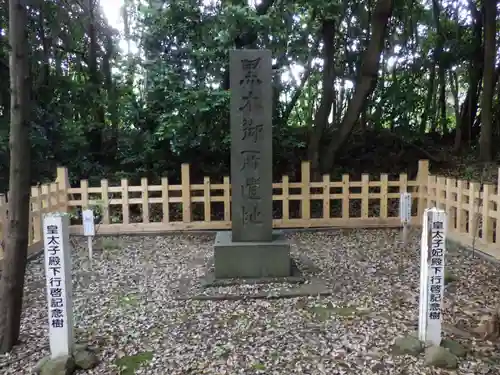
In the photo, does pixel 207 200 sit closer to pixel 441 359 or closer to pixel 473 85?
pixel 441 359

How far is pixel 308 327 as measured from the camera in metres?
3.70

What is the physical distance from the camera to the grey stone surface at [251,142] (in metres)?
5.03

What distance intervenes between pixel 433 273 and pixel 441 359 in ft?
2.10

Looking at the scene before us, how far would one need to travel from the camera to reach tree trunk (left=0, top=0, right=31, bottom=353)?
3.06 meters

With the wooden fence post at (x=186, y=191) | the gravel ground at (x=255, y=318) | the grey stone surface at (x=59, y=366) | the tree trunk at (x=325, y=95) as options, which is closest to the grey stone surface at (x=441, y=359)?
the gravel ground at (x=255, y=318)

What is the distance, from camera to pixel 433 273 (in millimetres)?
3186

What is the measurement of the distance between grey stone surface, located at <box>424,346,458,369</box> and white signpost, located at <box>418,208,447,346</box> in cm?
13

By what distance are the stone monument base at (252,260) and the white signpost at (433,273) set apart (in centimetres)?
203

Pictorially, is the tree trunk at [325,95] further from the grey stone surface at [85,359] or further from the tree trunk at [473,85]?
the grey stone surface at [85,359]

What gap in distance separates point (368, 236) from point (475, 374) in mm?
4600

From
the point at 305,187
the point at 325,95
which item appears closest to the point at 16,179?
the point at 305,187

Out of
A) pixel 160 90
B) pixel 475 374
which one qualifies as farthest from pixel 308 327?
pixel 160 90

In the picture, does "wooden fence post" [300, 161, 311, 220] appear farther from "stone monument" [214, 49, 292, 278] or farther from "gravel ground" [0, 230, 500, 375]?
"stone monument" [214, 49, 292, 278]

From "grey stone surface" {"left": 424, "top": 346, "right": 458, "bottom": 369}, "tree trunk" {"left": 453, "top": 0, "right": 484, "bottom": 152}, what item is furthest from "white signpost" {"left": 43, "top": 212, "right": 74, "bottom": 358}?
"tree trunk" {"left": 453, "top": 0, "right": 484, "bottom": 152}
